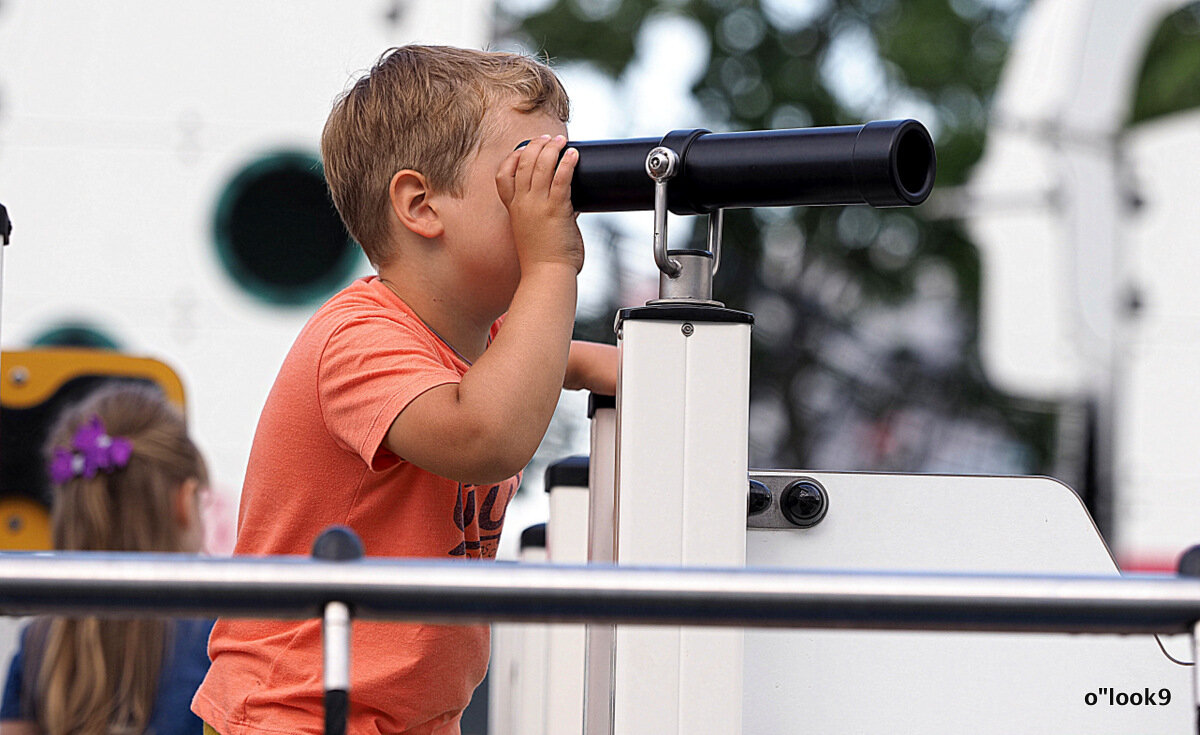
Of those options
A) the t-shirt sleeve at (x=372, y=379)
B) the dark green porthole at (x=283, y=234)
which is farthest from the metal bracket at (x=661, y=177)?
the dark green porthole at (x=283, y=234)

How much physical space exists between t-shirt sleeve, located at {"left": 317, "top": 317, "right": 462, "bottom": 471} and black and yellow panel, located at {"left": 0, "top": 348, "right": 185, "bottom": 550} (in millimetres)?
1312

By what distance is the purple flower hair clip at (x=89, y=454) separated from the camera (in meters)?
2.53

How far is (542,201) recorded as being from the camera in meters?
1.25

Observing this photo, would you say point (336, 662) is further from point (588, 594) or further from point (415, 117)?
point (415, 117)

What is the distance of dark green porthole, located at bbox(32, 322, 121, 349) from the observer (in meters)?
2.48

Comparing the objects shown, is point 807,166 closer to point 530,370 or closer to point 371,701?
point 530,370

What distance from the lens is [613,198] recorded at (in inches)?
48.1

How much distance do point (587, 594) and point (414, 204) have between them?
0.76 meters

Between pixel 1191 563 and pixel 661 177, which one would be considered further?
pixel 661 177

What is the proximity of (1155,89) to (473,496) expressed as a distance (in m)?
5.94

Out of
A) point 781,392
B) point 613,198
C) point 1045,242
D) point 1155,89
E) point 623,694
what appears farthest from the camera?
point 781,392

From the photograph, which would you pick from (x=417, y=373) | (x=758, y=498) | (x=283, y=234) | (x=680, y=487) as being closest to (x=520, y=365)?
(x=417, y=373)

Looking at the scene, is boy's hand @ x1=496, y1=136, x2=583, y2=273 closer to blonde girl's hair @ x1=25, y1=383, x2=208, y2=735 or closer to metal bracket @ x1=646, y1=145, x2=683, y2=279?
metal bracket @ x1=646, y1=145, x2=683, y2=279

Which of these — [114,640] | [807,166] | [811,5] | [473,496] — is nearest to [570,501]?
[473,496]
